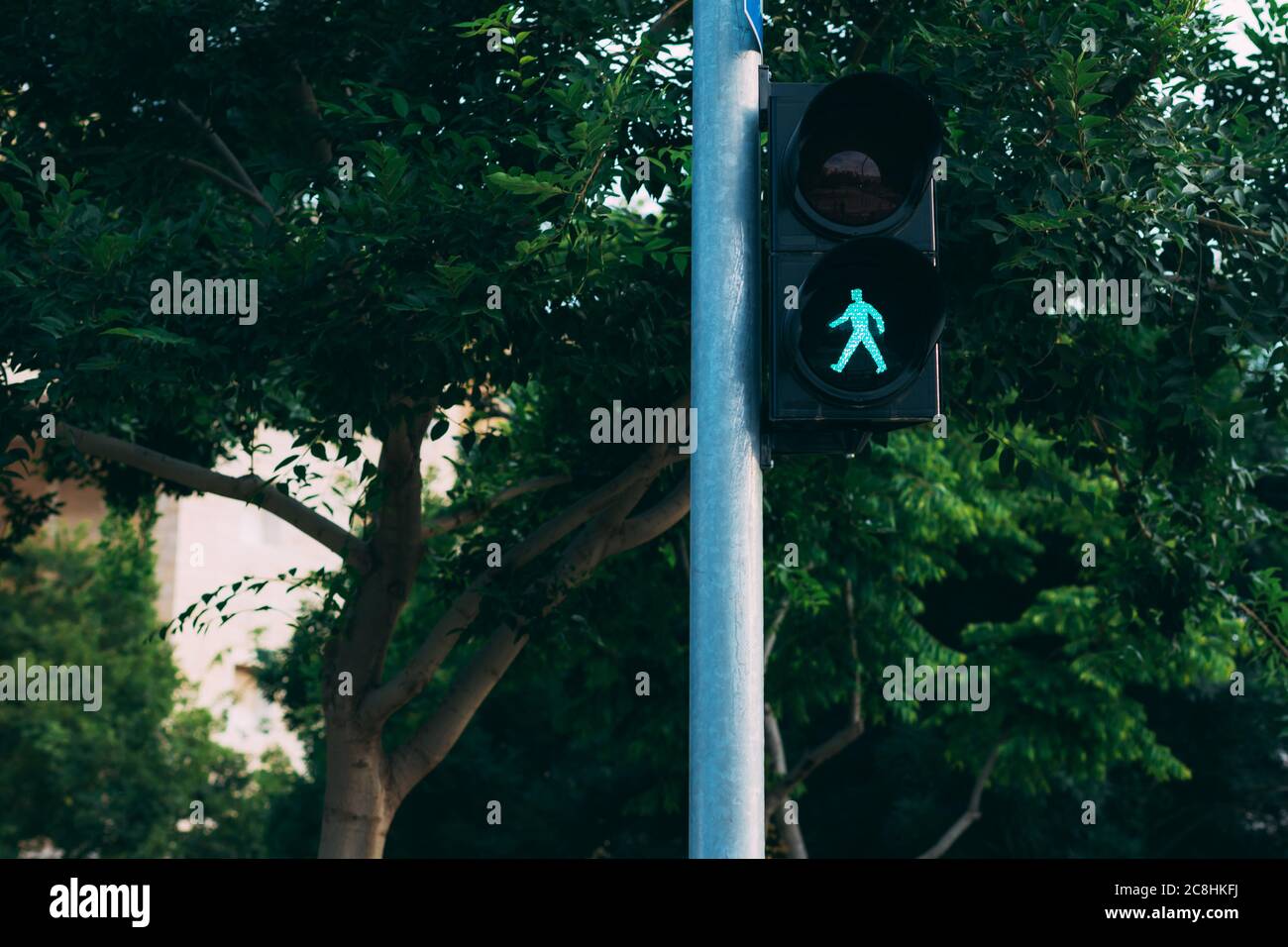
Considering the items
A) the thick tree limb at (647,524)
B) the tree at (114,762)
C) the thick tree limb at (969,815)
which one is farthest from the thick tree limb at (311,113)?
the tree at (114,762)

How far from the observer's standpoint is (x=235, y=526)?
40.4m

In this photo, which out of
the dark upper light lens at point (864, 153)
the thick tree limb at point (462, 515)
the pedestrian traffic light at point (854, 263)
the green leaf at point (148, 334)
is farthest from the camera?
the thick tree limb at point (462, 515)

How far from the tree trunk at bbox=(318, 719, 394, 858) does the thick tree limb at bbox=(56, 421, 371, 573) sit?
138cm

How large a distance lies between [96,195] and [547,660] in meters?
6.60

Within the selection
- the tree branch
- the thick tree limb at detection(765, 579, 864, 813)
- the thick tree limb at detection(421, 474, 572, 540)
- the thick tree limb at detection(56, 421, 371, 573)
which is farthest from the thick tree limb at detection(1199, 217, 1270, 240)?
the tree branch

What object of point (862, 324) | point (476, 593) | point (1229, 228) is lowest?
point (476, 593)

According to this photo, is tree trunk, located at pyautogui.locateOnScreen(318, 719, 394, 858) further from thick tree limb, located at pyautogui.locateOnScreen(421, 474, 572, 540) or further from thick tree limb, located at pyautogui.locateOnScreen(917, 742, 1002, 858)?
thick tree limb, located at pyautogui.locateOnScreen(917, 742, 1002, 858)

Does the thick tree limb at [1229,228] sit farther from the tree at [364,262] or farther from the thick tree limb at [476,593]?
the thick tree limb at [476,593]

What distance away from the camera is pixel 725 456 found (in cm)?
427

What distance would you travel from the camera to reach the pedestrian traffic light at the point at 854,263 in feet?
13.2

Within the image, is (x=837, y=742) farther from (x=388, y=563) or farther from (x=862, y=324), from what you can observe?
(x=862, y=324)

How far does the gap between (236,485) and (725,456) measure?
7.61 metres

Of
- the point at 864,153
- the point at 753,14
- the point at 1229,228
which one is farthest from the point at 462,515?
the point at 864,153

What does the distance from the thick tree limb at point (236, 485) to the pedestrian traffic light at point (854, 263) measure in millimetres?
7293
